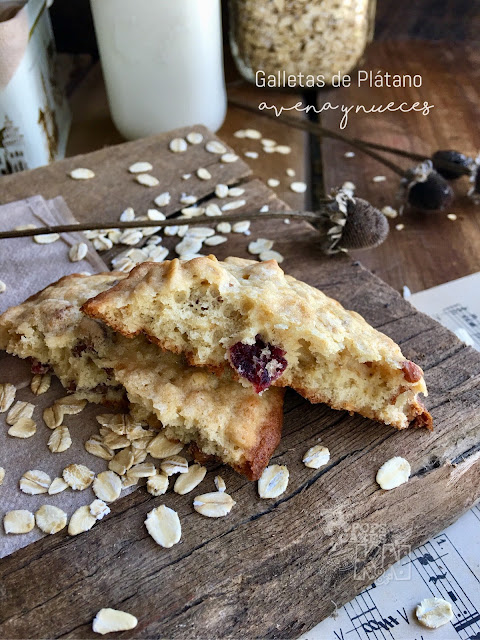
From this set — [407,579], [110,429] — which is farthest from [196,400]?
[407,579]

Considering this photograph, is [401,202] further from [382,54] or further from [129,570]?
[129,570]

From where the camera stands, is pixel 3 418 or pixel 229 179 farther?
pixel 229 179

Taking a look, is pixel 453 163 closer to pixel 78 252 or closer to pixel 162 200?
pixel 162 200

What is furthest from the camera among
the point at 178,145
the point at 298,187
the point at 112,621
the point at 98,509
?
the point at 298,187

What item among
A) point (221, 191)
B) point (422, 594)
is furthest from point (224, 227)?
point (422, 594)

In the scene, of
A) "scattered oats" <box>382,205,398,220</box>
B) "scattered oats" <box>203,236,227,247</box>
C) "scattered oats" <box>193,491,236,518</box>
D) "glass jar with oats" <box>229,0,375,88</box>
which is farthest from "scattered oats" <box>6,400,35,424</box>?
"glass jar with oats" <box>229,0,375,88</box>
